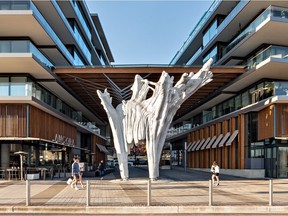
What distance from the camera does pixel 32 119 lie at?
28.9 meters

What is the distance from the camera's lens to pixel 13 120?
91.4 ft

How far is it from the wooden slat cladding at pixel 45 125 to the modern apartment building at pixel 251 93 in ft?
51.9

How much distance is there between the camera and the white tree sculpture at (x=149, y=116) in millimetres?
24234

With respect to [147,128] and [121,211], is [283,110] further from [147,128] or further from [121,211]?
[121,211]

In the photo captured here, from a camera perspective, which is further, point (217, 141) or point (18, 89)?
point (217, 141)

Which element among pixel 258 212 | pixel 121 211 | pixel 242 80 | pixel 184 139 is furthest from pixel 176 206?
pixel 184 139

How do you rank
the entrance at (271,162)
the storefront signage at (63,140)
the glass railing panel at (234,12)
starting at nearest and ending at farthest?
1. the entrance at (271,162)
2. the glass railing panel at (234,12)
3. the storefront signage at (63,140)

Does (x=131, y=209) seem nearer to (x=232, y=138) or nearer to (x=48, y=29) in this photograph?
(x=48, y=29)

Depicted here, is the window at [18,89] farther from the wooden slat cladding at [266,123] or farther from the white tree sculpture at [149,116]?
the wooden slat cladding at [266,123]

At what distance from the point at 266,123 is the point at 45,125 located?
59.4 ft

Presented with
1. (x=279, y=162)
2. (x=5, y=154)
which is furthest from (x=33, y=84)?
(x=279, y=162)

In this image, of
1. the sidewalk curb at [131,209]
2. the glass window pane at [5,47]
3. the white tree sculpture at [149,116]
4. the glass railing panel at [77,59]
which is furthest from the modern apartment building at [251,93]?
the glass window pane at [5,47]

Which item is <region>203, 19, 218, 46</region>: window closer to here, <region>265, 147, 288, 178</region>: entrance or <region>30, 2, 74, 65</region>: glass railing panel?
<region>30, 2, 74, 65</region>: glass railing panel

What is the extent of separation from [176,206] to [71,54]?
32.2 meters
